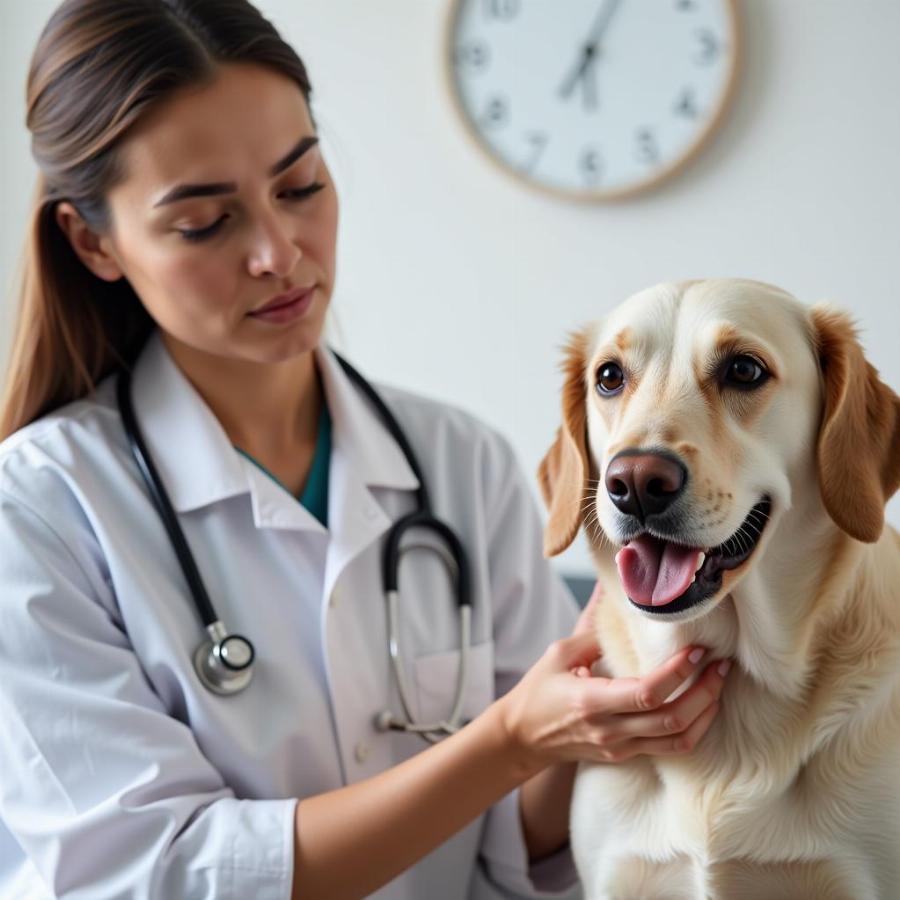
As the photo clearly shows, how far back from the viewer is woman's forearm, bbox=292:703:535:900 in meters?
1.31

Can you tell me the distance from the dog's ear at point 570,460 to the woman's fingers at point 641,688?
0.20 m

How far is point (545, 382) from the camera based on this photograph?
9.28ft

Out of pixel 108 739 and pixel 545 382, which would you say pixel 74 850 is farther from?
pixel 545 382

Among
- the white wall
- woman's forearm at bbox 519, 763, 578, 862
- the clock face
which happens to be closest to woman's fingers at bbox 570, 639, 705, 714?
woman's forearm at bbox 519, 763, 578, 862

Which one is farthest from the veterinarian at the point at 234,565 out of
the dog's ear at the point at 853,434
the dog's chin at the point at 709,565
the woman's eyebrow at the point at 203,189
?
the dog's ear at the point at 853,434

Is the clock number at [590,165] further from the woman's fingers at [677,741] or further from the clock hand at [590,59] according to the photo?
the woman's fingers at [677,741]

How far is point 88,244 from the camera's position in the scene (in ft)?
5.19

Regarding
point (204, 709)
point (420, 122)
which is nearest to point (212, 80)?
point (204, 709)

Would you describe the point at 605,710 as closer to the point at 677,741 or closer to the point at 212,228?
the point at 677,741

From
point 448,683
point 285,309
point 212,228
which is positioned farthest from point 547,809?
point 212,228

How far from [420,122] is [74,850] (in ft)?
6.74

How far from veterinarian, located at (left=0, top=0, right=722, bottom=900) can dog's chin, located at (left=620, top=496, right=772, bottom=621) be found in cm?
10

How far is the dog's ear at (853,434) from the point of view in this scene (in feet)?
3.71

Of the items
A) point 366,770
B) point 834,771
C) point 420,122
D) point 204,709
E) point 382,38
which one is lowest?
point 366,770
